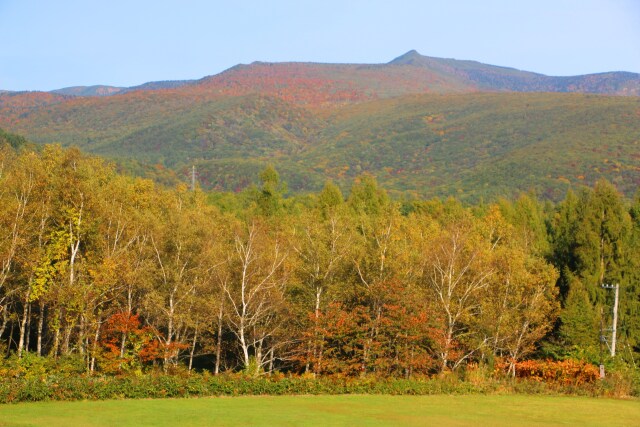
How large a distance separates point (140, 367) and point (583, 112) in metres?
176

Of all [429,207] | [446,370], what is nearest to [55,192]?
[446,370]

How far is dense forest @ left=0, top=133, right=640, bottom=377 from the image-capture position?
36531 millimetres

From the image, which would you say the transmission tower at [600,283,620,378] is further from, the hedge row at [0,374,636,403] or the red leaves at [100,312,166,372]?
the red leaves at [100,312,166,372]

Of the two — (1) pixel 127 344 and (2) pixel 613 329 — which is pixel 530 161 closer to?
(2) pixel 613 329

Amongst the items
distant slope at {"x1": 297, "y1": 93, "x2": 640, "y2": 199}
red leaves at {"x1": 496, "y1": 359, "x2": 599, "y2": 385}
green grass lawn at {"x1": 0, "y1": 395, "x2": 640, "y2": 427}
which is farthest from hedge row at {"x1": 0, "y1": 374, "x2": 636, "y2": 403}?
distant slope at {"x1": 297, "y1": 93, "x2": 640, "y2": 199}

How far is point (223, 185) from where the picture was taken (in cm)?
16450

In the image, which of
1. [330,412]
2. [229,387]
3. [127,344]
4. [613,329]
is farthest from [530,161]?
[330,412]

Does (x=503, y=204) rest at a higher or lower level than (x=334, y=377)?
higher

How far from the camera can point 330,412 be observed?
26.7 metres

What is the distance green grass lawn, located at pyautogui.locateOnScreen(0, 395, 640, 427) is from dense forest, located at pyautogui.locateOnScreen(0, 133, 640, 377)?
5.95 m

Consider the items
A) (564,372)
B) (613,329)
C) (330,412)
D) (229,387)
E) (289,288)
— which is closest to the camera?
(330,412)

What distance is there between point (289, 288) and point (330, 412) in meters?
14.3

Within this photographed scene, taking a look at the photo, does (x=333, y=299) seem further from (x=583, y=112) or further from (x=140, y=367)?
(x=583, y=112)

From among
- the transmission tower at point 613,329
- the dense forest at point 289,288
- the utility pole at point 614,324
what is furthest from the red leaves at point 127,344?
the utility pole at point 614,324
